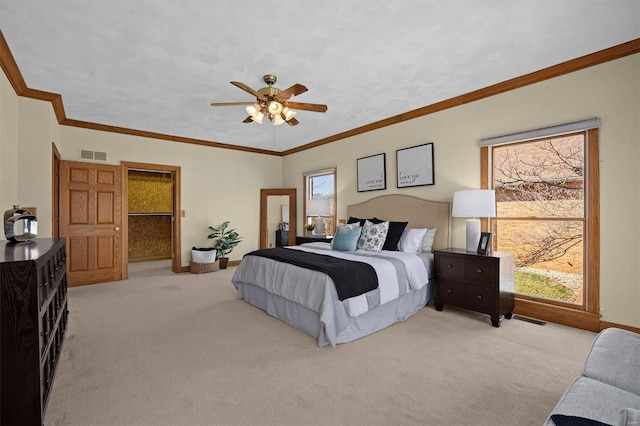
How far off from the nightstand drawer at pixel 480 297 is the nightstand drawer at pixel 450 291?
9 centimetres

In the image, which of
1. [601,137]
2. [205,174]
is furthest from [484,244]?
[205,174]

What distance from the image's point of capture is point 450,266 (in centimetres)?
349

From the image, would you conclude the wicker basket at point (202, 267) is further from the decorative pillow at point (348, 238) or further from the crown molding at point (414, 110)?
the decorative pillow at point (348, 238)

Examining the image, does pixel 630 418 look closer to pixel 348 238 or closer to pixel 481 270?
pixel 481 270

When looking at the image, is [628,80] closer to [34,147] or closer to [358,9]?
[358,9]

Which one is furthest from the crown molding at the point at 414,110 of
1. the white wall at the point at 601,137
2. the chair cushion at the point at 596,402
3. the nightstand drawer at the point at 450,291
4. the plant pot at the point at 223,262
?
the chair cushion at the point at 596,402

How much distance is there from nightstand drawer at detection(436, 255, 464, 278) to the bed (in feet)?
0.48

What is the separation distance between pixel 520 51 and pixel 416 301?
2.69m

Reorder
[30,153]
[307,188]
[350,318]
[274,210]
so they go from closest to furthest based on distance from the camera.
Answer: [350,318] < [30,153] < [307,188] < [274,210]

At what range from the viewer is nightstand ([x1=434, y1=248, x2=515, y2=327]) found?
311 centimetres

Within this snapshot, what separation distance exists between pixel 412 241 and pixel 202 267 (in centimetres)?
390

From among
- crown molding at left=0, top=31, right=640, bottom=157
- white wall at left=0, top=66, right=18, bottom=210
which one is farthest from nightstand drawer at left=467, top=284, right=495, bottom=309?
white wall at left=0, top=66, right=18, bottom=210

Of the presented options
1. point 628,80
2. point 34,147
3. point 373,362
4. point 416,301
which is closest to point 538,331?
point 416,301

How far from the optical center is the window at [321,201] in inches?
233
